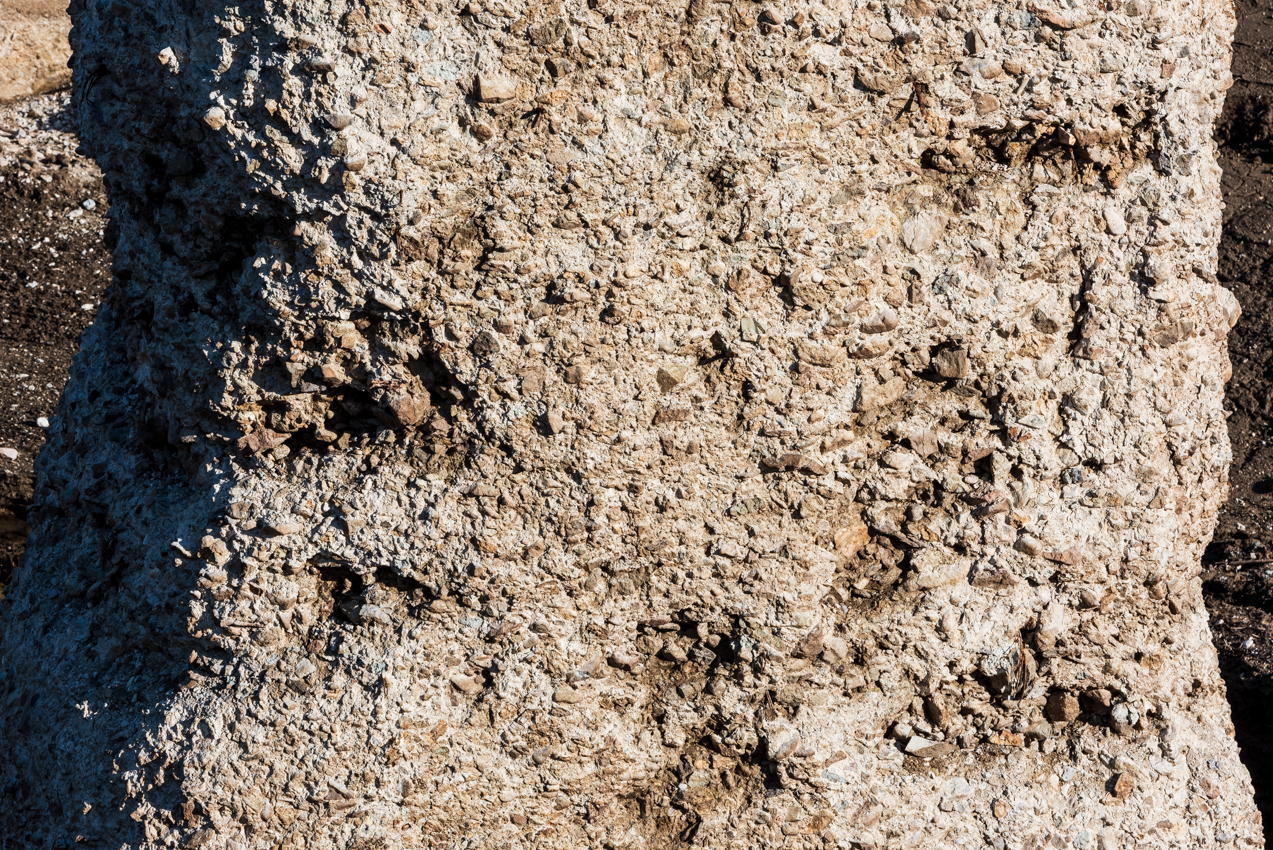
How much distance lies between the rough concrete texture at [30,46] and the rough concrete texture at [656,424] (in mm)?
5791

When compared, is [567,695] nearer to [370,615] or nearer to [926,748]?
[370,615]

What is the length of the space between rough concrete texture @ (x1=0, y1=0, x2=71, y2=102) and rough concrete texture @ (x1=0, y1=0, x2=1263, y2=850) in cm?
579

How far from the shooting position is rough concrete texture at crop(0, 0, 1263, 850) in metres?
1.36

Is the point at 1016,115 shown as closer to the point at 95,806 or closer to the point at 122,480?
the point at 122,480

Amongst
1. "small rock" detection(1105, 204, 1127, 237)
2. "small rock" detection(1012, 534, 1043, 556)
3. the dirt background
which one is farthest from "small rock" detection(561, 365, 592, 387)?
the dirt background

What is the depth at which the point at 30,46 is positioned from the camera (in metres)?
6.46

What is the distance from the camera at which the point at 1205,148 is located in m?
1.58

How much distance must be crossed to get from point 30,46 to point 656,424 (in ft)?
21.7

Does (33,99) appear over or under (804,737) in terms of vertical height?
under

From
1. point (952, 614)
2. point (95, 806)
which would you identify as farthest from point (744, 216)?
point (95, 806)

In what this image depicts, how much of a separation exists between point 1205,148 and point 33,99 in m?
6.60

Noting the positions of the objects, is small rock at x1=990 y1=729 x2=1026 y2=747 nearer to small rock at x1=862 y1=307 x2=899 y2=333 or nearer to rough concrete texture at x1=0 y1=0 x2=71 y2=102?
small rock at x1=862 y1=307 x2=899 y2=333

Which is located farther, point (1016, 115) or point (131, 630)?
point (131, 630)

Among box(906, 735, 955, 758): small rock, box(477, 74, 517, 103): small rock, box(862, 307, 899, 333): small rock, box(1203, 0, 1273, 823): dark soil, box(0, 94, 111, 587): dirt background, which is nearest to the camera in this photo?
box(477, 74, 517, 103): small rock
